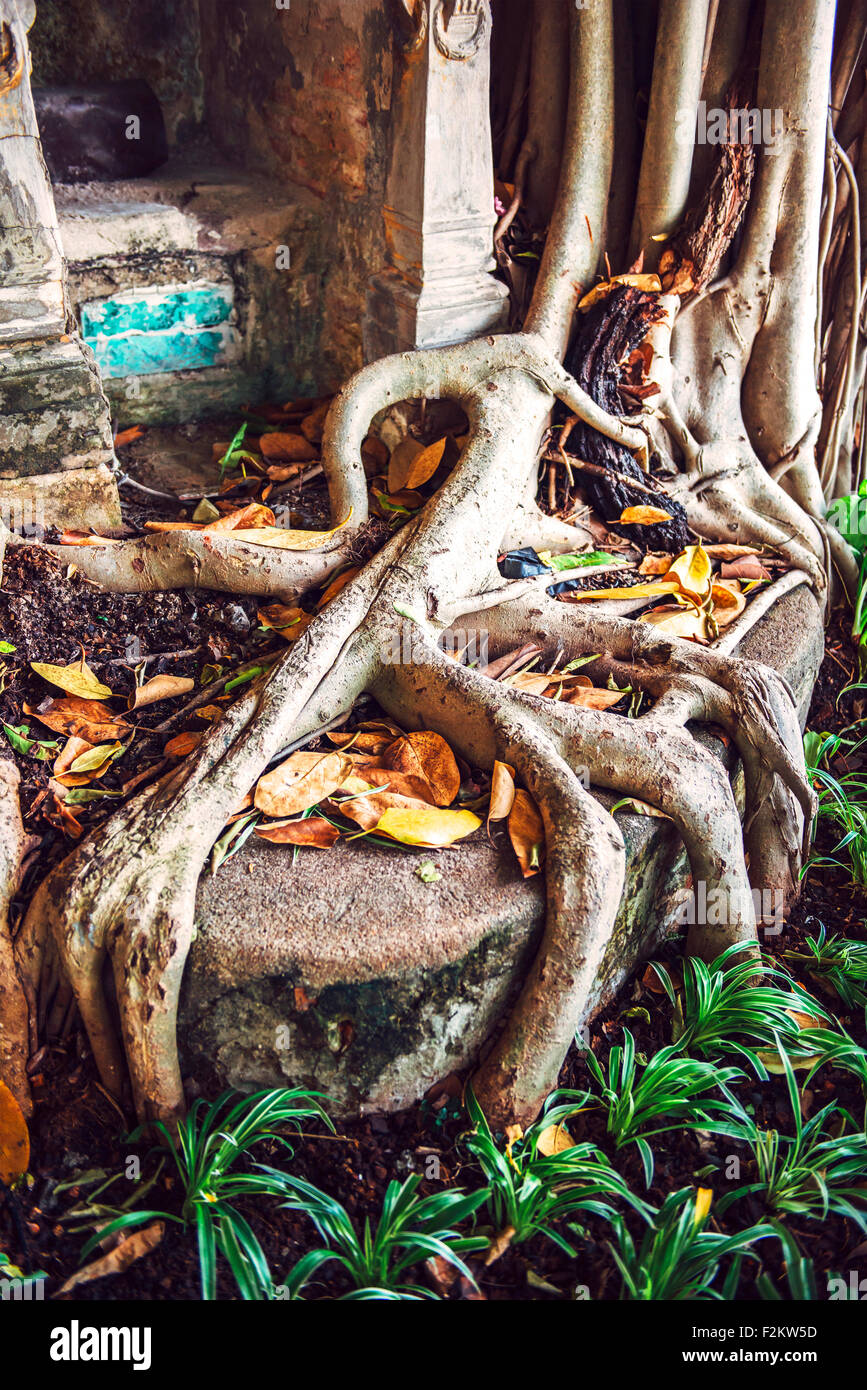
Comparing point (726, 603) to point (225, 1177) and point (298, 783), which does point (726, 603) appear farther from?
point (225, 1177)

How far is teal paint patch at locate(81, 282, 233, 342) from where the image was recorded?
392cm

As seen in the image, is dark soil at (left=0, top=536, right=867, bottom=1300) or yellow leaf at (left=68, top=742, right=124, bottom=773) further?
yellow leaf at (left=68, top=742, right=124, bottom=773)

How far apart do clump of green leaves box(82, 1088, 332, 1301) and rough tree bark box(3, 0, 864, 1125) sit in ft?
0.30

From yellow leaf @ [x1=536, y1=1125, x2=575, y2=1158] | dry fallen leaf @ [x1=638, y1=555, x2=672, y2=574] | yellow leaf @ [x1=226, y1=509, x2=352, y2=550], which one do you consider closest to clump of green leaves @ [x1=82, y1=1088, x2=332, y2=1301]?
yellow leaf @ [x1=536, y1=1125, x2=575, y2=1158]

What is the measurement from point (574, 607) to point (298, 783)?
105 centimetres

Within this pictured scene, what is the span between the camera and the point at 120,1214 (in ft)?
7.35

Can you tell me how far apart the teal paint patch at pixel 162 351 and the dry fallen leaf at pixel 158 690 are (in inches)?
62.0

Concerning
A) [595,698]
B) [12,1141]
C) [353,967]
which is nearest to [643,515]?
[595,698]

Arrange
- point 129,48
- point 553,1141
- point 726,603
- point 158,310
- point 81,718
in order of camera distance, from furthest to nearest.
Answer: point 129,48 → point 158,310 → point 726,603 → point 81,718 → point 553,1141

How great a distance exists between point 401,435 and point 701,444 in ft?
3.47

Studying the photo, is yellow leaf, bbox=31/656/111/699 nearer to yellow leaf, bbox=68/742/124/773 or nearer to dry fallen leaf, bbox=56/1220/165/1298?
yellow leaf, bbox=68/742/124/773

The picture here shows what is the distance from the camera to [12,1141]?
2312mm
